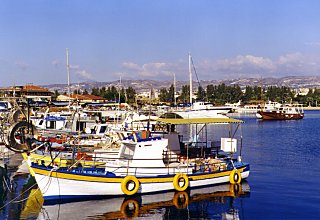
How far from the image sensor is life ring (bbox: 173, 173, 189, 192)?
24.6 m

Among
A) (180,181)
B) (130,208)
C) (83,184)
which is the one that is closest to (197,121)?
(180,181)

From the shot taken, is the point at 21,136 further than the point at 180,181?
Yes

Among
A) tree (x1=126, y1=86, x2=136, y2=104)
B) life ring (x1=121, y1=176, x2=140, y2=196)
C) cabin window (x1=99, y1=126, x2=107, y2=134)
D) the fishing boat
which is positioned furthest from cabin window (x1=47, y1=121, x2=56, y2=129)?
tree (x1=126, y1=86, x2=136, y2=104)

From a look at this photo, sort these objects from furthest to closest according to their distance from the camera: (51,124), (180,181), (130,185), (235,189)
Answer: (51,124), (235,189), (180,181), (130,185)

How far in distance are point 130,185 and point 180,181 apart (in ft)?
Answer: 9.71

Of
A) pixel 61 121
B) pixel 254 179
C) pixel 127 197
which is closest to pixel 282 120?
pixel 61 121

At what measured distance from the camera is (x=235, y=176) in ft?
88.1

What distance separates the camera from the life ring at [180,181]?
80.8 ft

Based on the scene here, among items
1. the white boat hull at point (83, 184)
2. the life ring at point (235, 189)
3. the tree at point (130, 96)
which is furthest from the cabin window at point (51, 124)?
the tree at point (130, 96)

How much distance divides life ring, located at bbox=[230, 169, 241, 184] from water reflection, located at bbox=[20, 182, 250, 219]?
5.01ft

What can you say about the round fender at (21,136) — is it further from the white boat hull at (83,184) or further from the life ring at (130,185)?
the life ring at (130,185)

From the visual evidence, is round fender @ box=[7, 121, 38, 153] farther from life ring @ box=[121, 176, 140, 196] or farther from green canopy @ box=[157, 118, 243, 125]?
green canopy @ box=[157, 118, 243, 125]

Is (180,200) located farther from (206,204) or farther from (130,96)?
(130,96)

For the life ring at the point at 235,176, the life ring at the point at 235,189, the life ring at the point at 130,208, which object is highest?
the life ring at the point at 235,176
